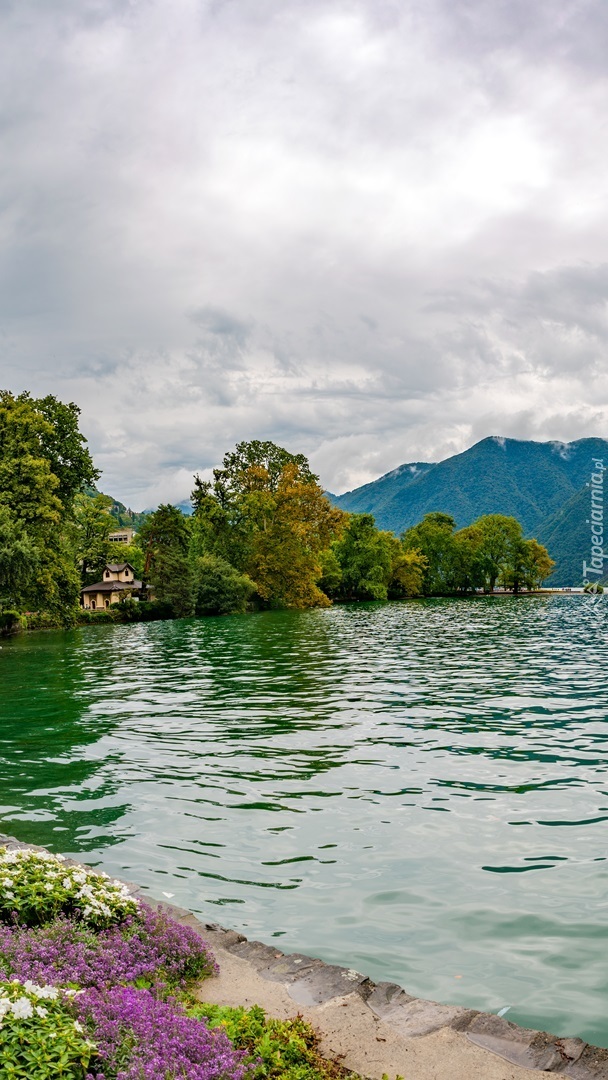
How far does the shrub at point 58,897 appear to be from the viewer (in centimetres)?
707

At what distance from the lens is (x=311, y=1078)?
4.90 m

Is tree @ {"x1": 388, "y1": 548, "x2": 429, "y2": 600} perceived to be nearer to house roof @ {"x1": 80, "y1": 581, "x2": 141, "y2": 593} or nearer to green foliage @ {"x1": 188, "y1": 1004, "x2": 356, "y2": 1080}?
house roof @ {"x1": 80, "y1": 581, "x2": 141, "y2": 593}

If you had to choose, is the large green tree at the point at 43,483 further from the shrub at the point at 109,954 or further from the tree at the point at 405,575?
the tree at the point at 405,575

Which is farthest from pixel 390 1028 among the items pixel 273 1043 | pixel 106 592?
pixel 106 592

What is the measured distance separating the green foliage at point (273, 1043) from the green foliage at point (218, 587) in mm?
79374

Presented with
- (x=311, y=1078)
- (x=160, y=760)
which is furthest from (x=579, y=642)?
(x=311, y=1078)

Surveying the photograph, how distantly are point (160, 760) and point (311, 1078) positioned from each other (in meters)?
12.5

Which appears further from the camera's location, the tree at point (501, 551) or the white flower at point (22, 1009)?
the tree at point (501, 551)

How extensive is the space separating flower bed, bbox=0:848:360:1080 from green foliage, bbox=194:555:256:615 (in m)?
77.5

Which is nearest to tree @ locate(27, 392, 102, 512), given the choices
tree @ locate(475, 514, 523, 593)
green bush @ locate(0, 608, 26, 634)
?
green bush @ locate(0, 608, 26, 634)

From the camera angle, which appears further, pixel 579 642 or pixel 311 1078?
pixel 579 642

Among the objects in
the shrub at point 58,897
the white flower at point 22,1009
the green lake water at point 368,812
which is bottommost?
the green lake water at point 368,812

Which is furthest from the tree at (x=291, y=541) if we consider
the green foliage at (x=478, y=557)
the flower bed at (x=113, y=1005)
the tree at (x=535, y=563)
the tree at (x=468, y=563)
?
the flower bed at (x=113, y=1005)

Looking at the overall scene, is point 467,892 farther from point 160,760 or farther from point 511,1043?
point 160,760
